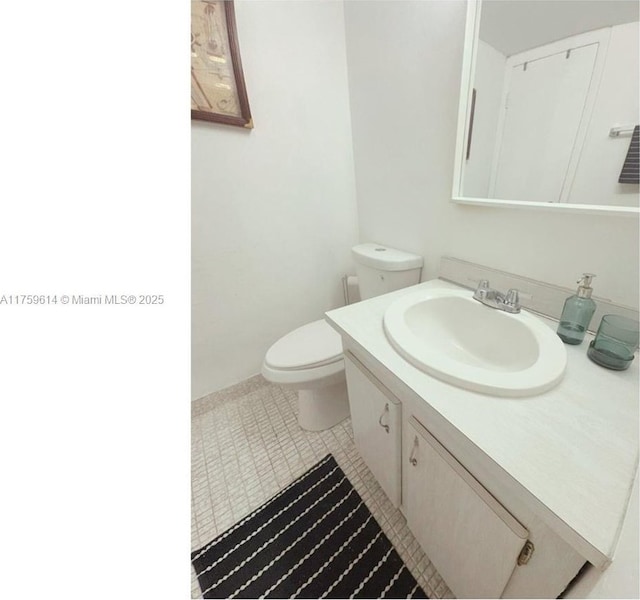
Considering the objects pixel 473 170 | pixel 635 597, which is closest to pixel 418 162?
pixel 473 170

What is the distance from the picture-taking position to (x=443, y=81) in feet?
3.03

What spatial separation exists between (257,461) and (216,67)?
1.69 m

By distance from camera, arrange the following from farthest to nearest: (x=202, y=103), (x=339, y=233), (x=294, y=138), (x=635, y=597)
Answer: (x=339, y=233)
(x=294, y=138)
(x=202, y=103)
(x=635, y=597)

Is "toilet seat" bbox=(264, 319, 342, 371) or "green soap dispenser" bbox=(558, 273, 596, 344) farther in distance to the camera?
"toilet seat" bbox=(264, 319, 342, 371)

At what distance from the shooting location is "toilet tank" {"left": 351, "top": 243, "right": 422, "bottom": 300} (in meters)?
1.19

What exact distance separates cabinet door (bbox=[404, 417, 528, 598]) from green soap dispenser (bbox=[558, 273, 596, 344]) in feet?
1.48

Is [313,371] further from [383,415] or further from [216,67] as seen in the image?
[216,67]

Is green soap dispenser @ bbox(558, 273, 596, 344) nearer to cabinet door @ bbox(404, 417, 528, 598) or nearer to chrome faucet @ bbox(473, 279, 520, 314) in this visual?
chrome faucet @ bbox(473, 279, 520, 314)

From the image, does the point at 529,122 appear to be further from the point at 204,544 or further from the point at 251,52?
the point at 204,544

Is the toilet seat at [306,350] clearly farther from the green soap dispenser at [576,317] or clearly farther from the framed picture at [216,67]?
the framed picture at [216,67]

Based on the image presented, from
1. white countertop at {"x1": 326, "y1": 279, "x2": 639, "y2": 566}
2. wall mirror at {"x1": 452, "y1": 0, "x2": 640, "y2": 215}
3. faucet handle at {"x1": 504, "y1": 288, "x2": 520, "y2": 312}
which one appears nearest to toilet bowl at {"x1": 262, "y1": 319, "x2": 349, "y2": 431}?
white countertop at {"x1": 326, "y1": 279, "x2": 639, "y2": 566}

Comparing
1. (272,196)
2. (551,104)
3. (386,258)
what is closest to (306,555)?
(386,258)

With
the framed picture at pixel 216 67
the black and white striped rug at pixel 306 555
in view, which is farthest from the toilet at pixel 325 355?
the framed picture at pixel 216 67

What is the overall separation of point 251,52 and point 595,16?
3.64 feet
